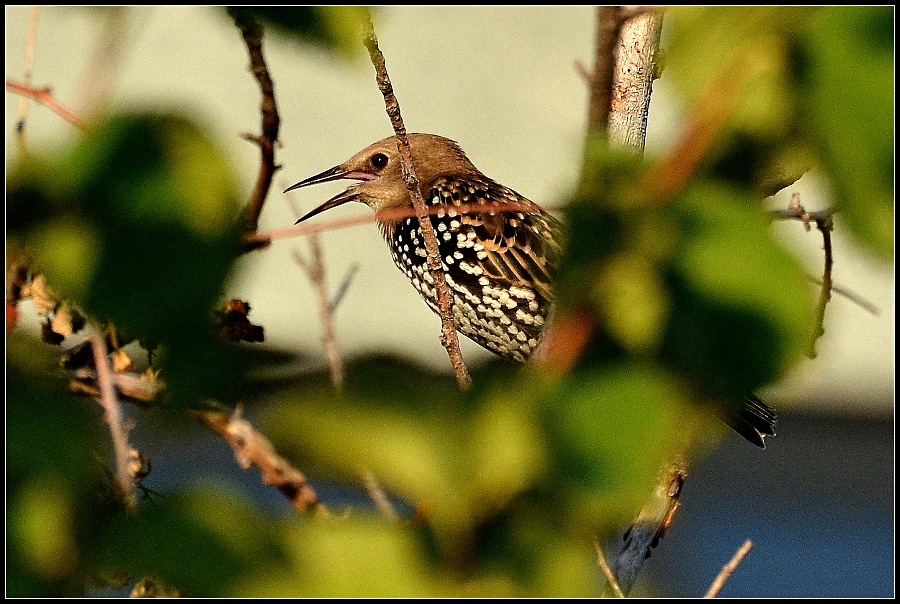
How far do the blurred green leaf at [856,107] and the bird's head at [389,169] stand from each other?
3.47m

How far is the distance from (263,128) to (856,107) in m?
0.50

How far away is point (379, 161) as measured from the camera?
13.8ft

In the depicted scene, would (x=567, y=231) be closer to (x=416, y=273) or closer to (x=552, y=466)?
(x=552, y=466)

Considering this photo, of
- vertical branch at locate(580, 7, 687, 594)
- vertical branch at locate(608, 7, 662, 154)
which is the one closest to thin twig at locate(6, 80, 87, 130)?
vertical branch at locate(580, 7, 687, 594)

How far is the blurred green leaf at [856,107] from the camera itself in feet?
1.86

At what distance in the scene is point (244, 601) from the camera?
59 cm

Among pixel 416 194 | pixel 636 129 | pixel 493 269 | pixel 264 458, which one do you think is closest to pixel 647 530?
pixel 636 129

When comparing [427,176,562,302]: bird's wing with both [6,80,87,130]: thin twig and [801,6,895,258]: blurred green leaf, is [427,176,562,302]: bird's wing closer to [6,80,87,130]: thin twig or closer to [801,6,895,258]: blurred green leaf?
[6,80,87,130]: thin twig

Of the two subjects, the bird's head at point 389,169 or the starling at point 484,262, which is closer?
the starling at point 484,262

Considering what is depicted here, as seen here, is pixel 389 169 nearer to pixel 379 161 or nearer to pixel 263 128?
pixel 379 161

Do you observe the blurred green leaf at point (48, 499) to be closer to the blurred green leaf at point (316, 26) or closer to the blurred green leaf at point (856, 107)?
the blurred green leaf at point (316, 26)

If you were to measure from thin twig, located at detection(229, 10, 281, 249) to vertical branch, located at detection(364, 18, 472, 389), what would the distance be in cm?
9

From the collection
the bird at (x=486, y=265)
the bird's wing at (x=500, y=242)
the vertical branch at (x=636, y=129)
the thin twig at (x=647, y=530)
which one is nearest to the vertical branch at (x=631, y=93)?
the vertical branch at (x=636, y=129)

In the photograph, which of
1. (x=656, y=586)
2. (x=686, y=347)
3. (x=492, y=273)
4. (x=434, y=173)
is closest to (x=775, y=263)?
(x=686, y=347)
